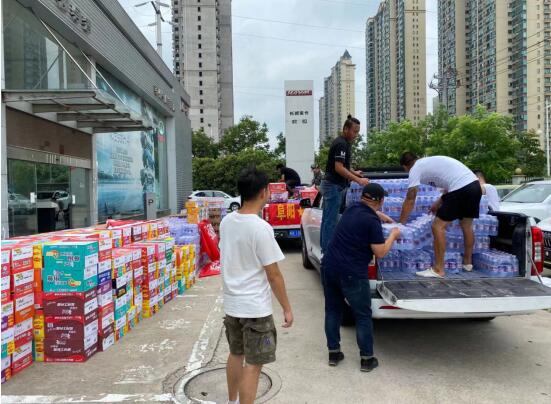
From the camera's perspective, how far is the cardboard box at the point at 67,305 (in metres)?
4.25

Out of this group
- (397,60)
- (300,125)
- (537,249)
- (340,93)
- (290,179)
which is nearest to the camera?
(537,249)

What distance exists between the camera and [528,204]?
10.3 meters

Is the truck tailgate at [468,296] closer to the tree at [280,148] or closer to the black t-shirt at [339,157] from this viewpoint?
the black t-shirt at [339,157]

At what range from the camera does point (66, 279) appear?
4.28 meters

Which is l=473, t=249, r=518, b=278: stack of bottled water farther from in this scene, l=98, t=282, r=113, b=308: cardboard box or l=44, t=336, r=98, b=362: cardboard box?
l=44, t=336, r=98, b=362: cardboard box

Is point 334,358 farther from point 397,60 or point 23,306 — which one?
point 397,60

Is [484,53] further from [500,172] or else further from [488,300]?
[488,300]

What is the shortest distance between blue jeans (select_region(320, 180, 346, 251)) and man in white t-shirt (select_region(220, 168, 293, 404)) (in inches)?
111

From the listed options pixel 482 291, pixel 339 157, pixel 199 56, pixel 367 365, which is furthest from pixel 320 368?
pixel 199 56

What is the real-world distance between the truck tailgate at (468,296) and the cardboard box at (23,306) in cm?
326

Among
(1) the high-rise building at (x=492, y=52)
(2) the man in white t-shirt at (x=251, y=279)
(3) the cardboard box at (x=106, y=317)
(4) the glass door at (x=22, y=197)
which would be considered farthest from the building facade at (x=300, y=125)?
(2) the man in white t-shirt at (x=251, y=279)

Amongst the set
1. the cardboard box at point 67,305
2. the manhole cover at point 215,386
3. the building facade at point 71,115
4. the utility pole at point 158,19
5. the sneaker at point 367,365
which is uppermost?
the utility pole at point 158,19

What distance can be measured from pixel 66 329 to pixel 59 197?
10471 millimetres

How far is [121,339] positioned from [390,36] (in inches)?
1660
